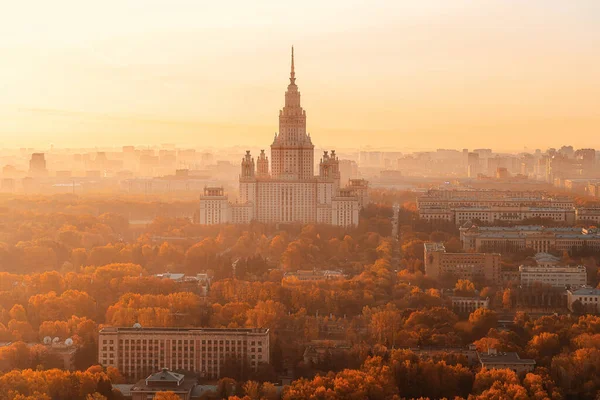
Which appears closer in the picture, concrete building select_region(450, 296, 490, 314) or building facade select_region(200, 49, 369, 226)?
concrete building select_region(450, 296, 490, 314)

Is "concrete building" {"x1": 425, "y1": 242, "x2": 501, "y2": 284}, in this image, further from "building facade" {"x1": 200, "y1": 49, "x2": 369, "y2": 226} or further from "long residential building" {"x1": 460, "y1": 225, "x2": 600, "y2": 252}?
"building facade" {"x1": 200, "y1": 49, "x2": 369, "y2": 226}

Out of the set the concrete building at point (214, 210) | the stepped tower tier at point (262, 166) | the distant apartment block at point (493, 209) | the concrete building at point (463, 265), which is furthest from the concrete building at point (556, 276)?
the stepped tower tier at point (262, 166)

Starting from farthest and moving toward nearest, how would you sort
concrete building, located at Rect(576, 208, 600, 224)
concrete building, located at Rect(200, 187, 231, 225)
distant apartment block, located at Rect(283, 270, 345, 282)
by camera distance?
concrete building, located at Rect(576, 208, 600, 224), concrete building, located at Rect(200, 187, 231, 225), distant apartment block, located at Rect(283, 270, 345, 282)

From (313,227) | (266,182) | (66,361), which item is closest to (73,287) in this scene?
(66,361)

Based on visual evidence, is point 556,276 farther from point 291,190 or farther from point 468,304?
point 291,190

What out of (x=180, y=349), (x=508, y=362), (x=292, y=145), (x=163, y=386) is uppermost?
(x=292, y=145)

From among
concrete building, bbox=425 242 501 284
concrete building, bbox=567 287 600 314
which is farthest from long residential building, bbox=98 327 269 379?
Answer: concrete building, bbox=425 242 501 284

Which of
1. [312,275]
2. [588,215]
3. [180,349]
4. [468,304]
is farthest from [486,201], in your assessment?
[180,349]
